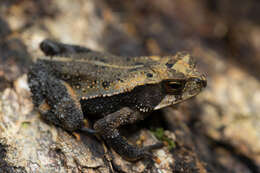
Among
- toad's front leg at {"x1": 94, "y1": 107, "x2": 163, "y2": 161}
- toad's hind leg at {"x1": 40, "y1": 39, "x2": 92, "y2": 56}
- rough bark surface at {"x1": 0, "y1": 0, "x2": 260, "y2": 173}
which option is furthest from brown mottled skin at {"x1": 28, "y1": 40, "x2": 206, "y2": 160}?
toad's hind leg at {"x1": 40, "y1": 39, "x2": 92, "y2": 56}

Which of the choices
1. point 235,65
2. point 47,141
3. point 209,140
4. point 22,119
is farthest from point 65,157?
point 235,65

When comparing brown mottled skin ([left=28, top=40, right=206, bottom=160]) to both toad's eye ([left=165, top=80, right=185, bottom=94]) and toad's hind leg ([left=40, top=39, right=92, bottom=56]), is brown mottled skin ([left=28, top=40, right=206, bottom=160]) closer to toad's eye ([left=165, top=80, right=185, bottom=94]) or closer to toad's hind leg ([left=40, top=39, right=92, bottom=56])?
toad's eye ([left=165, top=80, right=185, bottom=94])

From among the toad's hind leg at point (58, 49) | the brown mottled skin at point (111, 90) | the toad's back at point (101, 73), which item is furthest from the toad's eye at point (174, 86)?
the toad's hind leg at point (58, 49)

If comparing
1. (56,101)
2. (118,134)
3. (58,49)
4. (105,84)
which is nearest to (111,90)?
(105,84)

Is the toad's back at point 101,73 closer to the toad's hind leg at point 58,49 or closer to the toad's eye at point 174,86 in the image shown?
the toad's eye at point 174,86

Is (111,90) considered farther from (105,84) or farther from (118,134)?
(118,134)

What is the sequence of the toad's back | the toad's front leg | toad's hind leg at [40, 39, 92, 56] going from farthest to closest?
toad's hind leg at [40, 39, 92, 56] → the toad's back → the toad's front leg

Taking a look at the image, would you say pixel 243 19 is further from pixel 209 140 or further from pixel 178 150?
pixel 178 150
